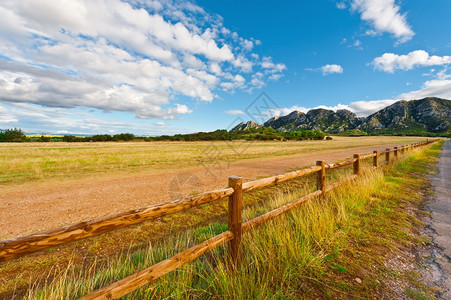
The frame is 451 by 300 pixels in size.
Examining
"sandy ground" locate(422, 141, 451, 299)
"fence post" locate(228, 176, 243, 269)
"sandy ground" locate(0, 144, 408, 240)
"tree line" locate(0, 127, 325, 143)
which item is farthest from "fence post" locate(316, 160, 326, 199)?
"tree line" locate(0, 127, 325, 143)

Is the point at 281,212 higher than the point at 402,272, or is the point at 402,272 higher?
the point at 281,212

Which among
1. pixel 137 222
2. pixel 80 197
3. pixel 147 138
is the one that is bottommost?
pixel 80 197

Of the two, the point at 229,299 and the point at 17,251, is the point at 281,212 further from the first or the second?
the point at 17,251

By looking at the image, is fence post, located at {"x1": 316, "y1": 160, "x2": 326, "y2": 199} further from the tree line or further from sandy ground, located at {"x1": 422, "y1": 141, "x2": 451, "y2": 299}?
the tree line

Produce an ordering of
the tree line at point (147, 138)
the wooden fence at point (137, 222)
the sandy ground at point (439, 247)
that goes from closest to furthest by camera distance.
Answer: the wooden fence at point (137, 222) → the sandy ground at point (439, 247) → the tree line at point (147, 138)

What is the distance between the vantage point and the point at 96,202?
6.60 metres

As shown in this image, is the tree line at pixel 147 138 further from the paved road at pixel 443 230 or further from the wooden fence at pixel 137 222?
the wooden fence at pixel 137 222

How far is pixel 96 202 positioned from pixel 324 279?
6.87m

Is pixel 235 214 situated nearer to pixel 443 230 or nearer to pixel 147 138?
pixel 443 230

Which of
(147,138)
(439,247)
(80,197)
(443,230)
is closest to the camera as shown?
(439,247)

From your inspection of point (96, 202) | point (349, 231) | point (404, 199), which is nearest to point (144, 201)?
point (96, 202)

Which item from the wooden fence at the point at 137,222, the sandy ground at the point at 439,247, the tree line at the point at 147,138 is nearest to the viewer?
the wooden fence at the point at 137,222

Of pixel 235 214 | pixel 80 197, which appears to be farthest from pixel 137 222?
pixel 80 197

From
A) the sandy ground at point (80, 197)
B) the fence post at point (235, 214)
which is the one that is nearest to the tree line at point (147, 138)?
the sandy ground at point (80, 197)
